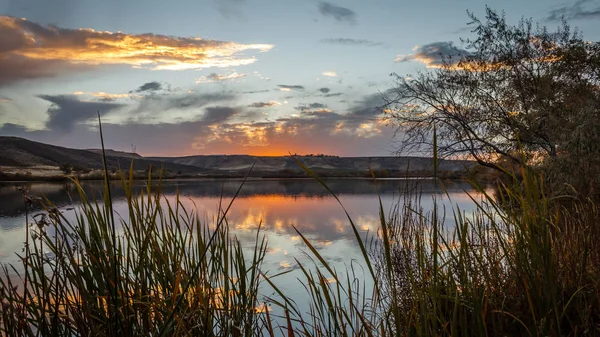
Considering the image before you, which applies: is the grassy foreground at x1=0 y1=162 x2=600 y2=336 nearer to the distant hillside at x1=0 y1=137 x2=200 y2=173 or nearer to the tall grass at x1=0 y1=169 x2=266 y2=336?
the tall grass at x1=0 y1=169 x2=266 y2=336

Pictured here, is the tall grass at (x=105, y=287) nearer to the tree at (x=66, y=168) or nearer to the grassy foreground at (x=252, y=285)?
the grassy foreground at (x=252, y=285)

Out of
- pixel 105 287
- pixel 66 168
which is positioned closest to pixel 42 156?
pixel 66 168

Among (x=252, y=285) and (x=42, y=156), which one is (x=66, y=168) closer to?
(x=252, y=285)

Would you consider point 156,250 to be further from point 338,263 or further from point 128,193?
point 338,263

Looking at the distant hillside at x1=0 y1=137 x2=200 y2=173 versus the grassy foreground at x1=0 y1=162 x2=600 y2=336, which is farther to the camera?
the distant hillside at x1=0 y1=137 x2=200 y2=173

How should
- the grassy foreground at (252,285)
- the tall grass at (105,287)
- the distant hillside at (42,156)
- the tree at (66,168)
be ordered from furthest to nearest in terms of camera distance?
the distant hillside at (42,156), the tree at (66,168), the tall grass at (105,287), the grassy foreground at (252,285)

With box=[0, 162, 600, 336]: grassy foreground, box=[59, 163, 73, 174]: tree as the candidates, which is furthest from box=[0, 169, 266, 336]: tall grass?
box=[59, 163, 73, 174]: tree

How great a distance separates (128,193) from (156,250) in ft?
2.99

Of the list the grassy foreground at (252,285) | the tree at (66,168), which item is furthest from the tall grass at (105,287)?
the tree at (66,168)

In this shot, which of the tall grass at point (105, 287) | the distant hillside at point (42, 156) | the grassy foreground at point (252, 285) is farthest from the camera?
the distant hillside at point (42, 156)

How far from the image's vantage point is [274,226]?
20031mm

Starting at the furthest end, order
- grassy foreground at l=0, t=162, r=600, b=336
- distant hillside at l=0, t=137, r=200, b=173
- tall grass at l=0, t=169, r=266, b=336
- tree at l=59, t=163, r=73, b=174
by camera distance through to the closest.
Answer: distant hillside at l=0, t=137, r=200, b=173 < tree at l=59, t=163, r=73, b=174 < tall grass at l=0, t=169, r=266, b=336 < grassy foreground at l=0, t=162, r=600, b=336

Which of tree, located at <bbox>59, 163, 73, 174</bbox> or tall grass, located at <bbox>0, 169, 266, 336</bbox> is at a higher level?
tree, located at <bbox>59, 163, 73, 174</bbox>

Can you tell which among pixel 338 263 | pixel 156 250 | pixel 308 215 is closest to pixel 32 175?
pixel 308 215
